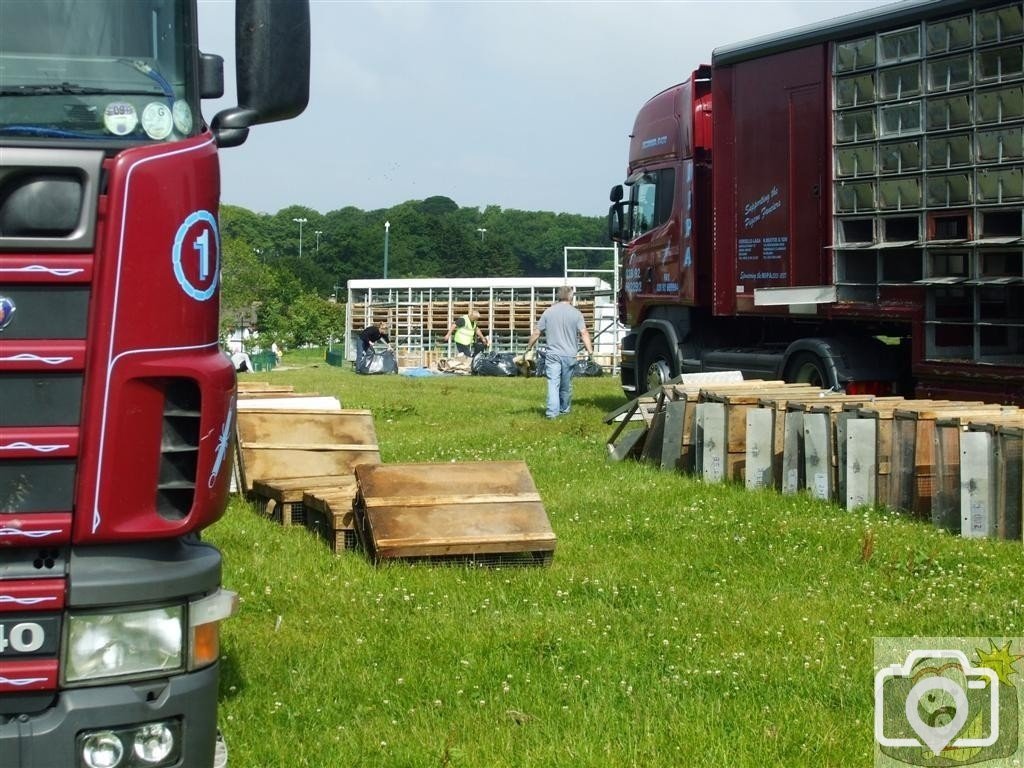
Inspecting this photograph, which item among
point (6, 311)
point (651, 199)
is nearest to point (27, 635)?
point (6, 311)

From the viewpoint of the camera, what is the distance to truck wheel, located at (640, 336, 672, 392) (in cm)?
1917

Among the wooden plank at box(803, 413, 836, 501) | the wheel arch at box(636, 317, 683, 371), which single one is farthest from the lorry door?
the wooden plank at box(803, 413, 836, 501)

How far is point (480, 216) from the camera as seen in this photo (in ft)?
470

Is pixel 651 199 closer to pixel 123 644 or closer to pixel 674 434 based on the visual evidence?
pixel 674 434

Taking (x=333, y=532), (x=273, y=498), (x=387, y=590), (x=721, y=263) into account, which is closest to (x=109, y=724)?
(x=387, y=590)

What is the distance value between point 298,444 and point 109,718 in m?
6.95

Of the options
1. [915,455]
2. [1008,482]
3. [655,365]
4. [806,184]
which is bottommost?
[1008,482]

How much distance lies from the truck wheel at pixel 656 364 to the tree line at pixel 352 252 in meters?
39.3

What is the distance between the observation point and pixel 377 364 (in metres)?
38.5

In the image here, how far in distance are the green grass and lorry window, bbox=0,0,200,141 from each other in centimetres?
243

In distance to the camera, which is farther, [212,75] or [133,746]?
[212,75]

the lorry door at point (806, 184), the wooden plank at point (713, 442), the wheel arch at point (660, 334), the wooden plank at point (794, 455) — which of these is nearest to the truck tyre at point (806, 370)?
the lorry door at point (806, 184)

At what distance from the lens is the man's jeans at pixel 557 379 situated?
62.5 ft

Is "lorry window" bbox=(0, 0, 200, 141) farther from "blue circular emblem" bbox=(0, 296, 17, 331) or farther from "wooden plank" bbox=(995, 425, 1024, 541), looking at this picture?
"wooden plank" bbox=(995, 425, 1024, 541)
